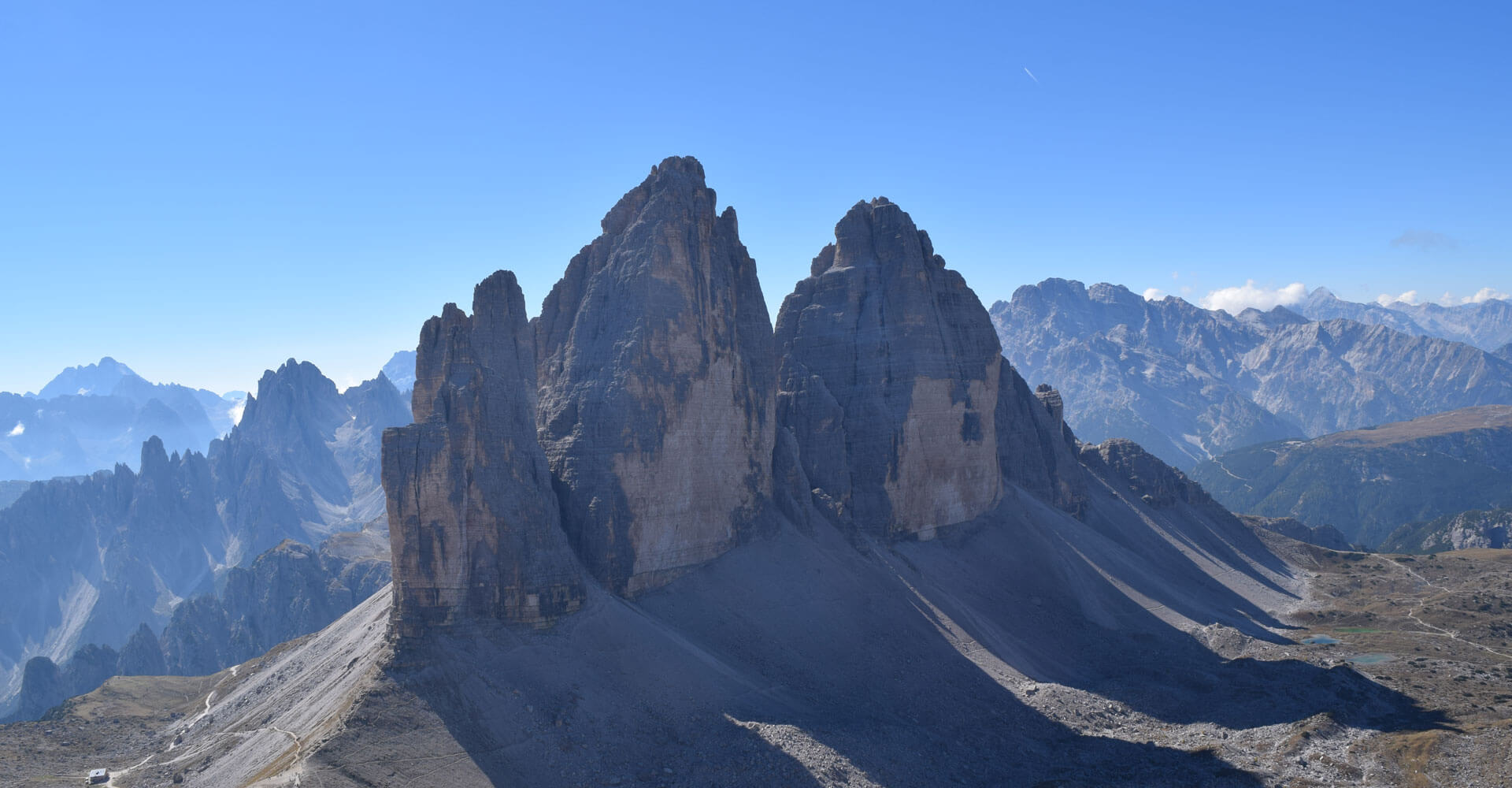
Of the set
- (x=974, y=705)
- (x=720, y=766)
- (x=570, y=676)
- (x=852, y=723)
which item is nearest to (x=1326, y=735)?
(x=974, y=705)

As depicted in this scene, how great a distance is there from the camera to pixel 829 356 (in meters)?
94.0

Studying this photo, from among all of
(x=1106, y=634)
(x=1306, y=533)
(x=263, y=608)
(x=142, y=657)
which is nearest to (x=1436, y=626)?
(x=1106, y=634)

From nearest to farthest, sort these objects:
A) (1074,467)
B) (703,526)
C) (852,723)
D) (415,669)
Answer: (415,669), (852,723), (703,526), (1074,467)

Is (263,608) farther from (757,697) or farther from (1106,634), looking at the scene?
(1106,634)

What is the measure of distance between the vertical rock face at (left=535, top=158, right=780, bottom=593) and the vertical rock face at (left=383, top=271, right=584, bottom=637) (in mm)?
5693

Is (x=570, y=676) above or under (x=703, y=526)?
under

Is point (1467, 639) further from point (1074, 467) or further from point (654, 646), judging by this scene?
point (654, 646)

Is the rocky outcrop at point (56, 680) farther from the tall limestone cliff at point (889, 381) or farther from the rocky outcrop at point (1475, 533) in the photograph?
the rocky outcrop at point (1475, 533)

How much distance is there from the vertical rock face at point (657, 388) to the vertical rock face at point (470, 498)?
5693mm

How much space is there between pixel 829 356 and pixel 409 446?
49.5 m

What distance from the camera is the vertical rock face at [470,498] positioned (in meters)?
52.0

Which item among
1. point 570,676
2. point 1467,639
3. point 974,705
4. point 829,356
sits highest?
point 829,356

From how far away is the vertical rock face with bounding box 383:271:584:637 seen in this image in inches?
2046

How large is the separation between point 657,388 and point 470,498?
54.9 ft
